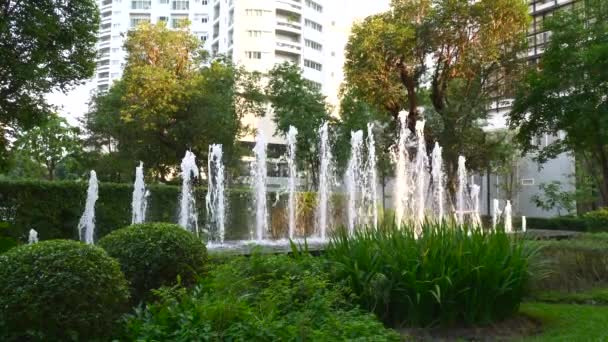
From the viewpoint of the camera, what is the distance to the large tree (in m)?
24.2

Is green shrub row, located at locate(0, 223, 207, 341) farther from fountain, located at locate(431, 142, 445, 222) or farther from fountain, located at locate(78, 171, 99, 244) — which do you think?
fountain, located at locate(431, 142, 445, 222)

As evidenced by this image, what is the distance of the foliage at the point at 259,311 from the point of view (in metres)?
4.64

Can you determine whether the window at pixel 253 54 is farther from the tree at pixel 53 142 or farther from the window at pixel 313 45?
the tree at pixel 53 142

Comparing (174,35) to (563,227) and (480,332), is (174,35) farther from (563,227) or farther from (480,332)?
A: (480,332)

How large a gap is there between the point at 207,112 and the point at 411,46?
10226 millimetres

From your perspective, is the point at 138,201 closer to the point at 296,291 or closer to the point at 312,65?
the point at 296,291

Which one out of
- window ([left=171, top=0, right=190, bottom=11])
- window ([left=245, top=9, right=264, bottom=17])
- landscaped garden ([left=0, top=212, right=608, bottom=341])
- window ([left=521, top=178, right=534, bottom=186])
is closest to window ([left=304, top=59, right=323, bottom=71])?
window ([left=245, top=9, right=264, bottom=17])

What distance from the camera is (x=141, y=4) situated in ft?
282

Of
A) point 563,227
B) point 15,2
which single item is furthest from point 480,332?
point 563,227

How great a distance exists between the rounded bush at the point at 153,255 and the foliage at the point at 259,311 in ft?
2.24

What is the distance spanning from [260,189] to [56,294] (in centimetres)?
1754

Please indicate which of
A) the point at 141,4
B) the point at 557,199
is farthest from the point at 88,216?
the point at 141,4

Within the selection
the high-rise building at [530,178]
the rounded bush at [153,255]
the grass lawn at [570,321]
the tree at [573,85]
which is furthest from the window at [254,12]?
the rounded bush at [153,255]

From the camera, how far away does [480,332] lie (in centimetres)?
648
